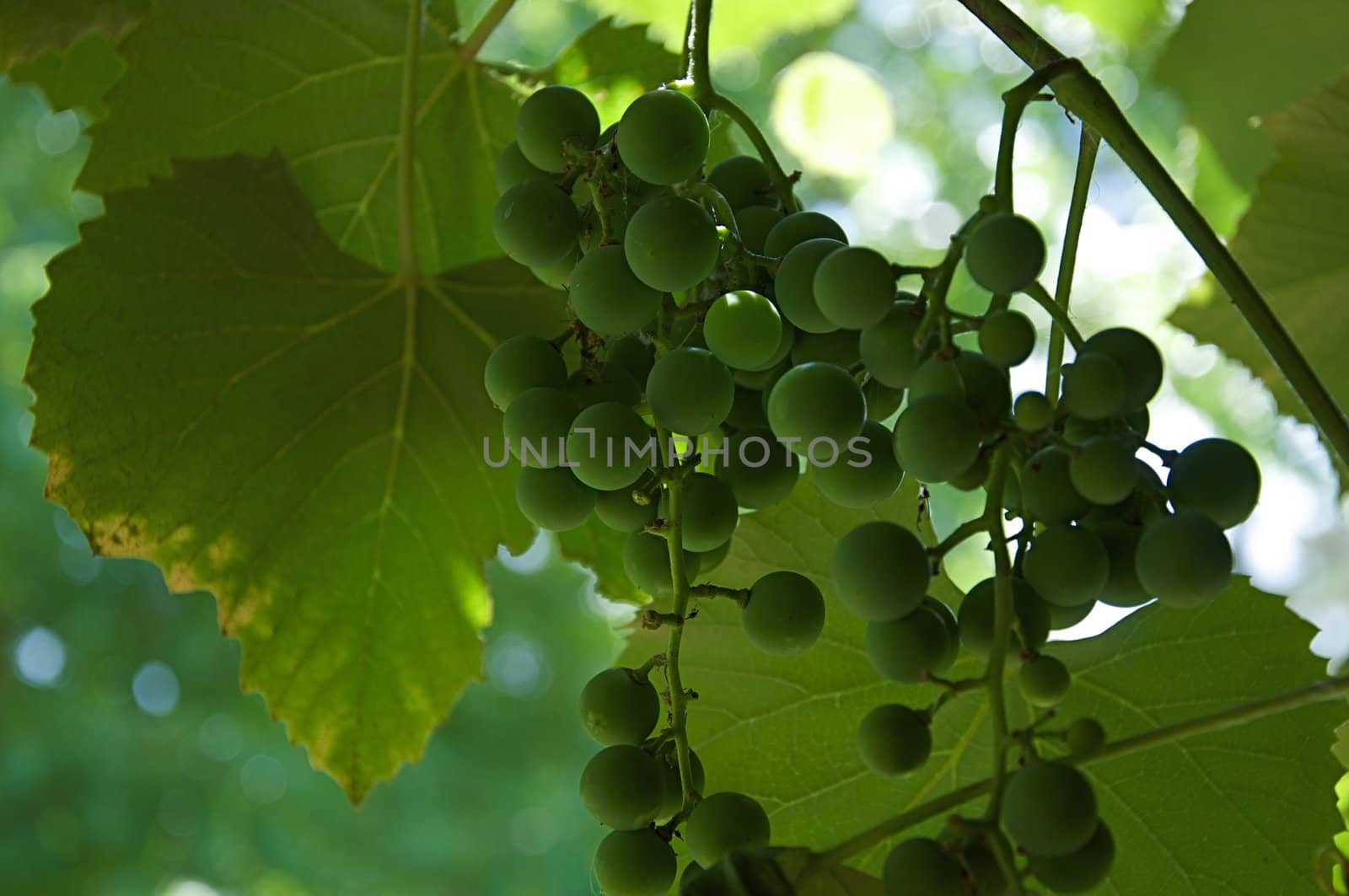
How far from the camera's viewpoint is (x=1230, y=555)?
44 centimetres

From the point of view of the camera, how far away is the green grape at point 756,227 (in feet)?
2.06

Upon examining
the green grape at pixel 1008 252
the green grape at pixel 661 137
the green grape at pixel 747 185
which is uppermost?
the green grape at pixel 747 185

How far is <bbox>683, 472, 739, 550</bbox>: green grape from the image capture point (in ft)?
1.82

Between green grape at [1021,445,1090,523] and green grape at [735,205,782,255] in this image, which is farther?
green grape at [735,205,782,255]

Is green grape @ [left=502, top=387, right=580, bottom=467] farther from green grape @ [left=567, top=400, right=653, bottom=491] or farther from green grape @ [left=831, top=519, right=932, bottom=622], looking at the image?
green grape @ [left=831, top=519, right=932, bottom=622]

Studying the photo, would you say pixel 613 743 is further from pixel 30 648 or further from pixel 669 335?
pixel 30 648

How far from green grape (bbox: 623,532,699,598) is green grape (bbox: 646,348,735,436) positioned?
0.07 m

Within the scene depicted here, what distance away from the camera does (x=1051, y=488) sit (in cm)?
48

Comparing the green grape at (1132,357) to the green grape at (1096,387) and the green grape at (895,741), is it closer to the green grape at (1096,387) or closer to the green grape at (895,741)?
the green grape at (1096,387)

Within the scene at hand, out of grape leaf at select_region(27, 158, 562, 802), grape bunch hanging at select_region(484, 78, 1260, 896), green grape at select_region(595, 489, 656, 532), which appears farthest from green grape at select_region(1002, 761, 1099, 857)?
grape leaf at select_region(27, 158, 562, 802)

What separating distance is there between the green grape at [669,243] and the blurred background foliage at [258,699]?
333cm

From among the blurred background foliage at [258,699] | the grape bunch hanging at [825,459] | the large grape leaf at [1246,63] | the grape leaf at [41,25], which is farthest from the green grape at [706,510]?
the blurred background foliage at [258,699]

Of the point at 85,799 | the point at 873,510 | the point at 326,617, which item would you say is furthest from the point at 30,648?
the point at 873,510

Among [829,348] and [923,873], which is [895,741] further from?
[829,348]
